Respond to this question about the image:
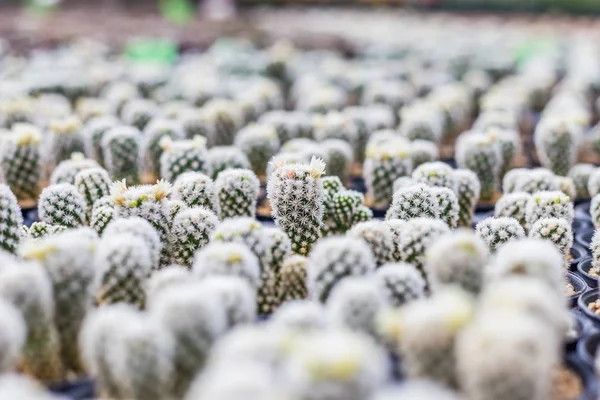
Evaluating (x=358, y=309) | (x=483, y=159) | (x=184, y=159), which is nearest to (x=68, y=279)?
(x=358, y=309)

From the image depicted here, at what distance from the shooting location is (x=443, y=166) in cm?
350

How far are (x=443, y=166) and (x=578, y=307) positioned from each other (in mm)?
1060

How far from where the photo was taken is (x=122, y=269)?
2242mm

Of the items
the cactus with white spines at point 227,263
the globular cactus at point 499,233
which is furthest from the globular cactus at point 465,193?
the cactus with white spines at point 227,263

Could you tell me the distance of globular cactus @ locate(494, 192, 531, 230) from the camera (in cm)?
333

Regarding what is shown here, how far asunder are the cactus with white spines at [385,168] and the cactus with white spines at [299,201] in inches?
30.6

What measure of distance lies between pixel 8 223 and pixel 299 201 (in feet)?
3.92

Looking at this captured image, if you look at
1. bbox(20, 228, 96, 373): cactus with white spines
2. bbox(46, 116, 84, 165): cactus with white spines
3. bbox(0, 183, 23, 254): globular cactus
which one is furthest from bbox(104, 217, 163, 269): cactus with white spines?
bbox(46, 116, 84, 165): cactus with white spines

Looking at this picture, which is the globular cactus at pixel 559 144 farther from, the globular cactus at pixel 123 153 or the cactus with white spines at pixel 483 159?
the globular cactus at pixel 123 153

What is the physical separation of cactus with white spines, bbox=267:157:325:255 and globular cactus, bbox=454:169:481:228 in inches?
33.2

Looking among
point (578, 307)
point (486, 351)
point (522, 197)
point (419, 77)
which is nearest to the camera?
point (486, 351)

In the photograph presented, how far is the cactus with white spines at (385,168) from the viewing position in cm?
381

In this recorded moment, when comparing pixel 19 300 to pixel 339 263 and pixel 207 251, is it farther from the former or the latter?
pixel 339 263

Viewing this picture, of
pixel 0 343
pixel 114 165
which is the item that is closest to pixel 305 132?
pixel 114 165
